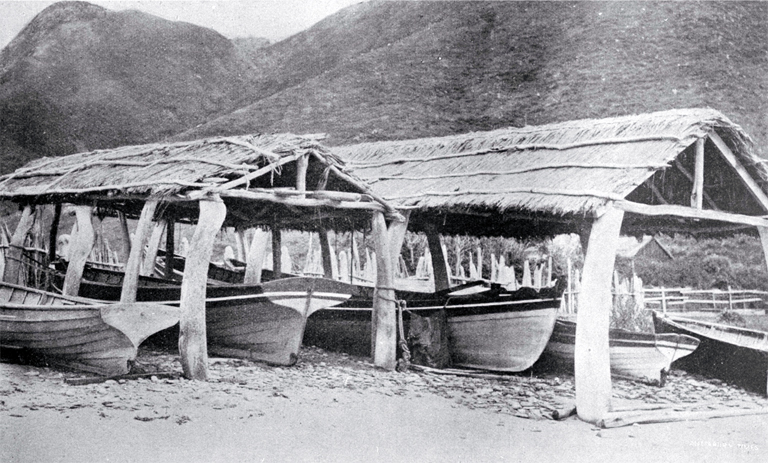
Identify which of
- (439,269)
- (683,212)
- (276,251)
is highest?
(683,212)

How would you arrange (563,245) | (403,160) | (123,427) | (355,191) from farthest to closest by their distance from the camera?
(563,245) < (403,160) < (355,191) < (123,427)

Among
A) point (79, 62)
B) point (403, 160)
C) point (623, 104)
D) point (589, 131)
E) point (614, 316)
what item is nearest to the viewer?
point (589, 131)

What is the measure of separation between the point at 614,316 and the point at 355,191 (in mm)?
6968

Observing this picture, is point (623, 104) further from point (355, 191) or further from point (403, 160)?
point (355, 191)

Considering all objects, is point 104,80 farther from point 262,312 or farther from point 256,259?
point 262,312

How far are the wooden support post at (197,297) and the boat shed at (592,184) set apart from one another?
10.3 ft

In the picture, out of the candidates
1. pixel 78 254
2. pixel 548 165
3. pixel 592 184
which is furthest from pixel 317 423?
pixel 548 165

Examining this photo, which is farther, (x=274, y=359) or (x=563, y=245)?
(x=563, y=245)

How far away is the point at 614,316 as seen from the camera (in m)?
14.1

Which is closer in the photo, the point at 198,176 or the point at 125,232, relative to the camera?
the point at 198,176

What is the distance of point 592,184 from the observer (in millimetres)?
7785

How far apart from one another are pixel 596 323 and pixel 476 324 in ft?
9.03

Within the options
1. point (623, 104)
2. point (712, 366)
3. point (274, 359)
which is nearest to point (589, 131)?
point (712, 366)

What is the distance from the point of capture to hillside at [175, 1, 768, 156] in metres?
24.9
